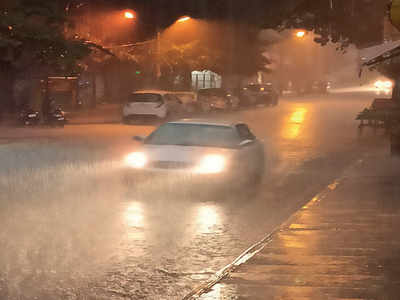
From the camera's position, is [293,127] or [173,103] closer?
[293,127]

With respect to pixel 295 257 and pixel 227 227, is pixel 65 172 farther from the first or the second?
pixel 295 257

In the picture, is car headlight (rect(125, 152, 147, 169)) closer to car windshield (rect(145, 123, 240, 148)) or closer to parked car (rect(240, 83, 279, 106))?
car windshield (rect(145, 123, 240, 148))

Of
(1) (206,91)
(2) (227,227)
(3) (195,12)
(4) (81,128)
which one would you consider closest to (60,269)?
(2) (227,227)

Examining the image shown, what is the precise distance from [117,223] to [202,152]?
3352mm

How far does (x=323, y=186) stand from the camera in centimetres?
1672

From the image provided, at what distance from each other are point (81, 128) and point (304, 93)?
2455 inches

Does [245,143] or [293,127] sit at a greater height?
[245,143]

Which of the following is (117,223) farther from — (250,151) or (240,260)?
(250,151)

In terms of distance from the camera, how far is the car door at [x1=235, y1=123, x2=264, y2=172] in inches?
612

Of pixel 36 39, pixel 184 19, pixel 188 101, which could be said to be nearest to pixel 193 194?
pixel 36 39

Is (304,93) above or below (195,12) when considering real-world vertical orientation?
below

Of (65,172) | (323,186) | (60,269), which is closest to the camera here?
(60,269)

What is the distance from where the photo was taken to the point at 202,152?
14.5m

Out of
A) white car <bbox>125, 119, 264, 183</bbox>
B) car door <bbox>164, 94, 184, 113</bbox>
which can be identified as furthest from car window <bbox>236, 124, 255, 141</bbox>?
car door <bbox>164, 94, 184, 113</bbox>
